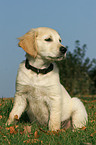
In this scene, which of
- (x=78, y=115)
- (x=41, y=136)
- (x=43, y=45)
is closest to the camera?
(x=41, y=136)

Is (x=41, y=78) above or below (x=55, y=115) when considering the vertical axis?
above

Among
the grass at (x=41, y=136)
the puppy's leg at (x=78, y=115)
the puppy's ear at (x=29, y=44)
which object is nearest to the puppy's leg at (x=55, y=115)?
the grass at (x=41, y=136)

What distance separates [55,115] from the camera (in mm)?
4582

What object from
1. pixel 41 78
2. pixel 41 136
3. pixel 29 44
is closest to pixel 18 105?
pixel 41 78

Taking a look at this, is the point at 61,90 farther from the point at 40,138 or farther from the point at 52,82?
the point at 40,138

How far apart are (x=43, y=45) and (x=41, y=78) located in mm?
673

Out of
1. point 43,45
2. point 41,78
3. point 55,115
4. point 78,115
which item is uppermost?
point 43,45

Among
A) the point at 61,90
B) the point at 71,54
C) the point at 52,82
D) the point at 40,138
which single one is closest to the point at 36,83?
the point at 52,82

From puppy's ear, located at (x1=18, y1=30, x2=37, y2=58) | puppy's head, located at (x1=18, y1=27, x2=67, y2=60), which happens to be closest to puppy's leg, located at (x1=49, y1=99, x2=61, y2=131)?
puppy's head, located at (x1=18, y1=27, x2=67, y2=60)

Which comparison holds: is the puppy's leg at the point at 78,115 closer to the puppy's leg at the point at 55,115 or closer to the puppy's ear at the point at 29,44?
the puppy's leg at the point at 55,115

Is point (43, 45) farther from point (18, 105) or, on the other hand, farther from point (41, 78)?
point (18, 105)

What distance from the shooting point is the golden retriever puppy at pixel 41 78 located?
4.45 metres

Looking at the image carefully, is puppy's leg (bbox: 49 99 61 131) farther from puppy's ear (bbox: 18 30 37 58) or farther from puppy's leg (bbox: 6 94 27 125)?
puppy's ear (bbox: 18 30 37 58)

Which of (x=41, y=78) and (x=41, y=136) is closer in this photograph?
(x=41, y=136)
